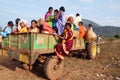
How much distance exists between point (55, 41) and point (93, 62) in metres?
3.40

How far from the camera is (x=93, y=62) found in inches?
471

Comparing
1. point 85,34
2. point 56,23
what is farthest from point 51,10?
point 85,34

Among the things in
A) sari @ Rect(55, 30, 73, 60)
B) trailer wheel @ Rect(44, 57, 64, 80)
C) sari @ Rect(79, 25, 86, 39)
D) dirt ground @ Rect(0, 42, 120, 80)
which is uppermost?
sari @ Rect(79, 25, 86, 39)

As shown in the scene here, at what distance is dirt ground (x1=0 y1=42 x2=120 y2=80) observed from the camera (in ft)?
30.0

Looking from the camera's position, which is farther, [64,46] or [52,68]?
[64,46]

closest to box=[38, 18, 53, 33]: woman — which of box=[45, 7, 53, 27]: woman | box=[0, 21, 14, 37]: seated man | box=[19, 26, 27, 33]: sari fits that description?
box=[19, 26, 27, 33]: sari

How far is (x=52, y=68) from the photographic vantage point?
28.5 ft

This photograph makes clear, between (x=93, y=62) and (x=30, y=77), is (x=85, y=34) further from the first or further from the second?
(x=30, y=77)

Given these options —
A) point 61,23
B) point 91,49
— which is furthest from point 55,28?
point 91,49

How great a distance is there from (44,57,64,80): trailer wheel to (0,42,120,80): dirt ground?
28 cm

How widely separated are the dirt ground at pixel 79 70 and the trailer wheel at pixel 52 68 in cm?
28

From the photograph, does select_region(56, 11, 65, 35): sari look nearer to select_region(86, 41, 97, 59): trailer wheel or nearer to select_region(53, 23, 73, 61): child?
select_region(53, 23, 73, 61): child

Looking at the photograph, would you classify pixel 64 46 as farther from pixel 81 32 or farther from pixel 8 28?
pixel 81 32

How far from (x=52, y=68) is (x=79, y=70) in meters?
1.80
